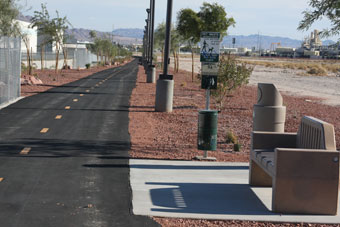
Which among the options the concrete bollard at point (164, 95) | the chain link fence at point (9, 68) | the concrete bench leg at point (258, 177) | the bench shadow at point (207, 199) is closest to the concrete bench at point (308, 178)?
the bench shadow at point (207, 199)

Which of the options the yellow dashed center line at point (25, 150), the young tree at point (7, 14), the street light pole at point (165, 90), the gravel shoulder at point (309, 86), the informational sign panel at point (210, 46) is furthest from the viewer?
the gravel shoulder at point (309, 86)

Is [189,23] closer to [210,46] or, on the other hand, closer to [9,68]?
[9,68]

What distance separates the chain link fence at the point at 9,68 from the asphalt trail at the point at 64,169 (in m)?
2.28

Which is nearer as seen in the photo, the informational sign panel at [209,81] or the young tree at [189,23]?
the informational sign panel at [209,81]

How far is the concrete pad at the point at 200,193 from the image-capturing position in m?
7.50

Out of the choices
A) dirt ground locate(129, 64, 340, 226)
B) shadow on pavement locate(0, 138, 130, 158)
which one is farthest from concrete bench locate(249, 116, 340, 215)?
shadow on pavement locate(0, 138, 130, 158)

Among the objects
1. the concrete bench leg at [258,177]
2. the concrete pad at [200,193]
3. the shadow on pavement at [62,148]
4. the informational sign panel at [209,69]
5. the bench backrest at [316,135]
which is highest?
the informational sign panel at [209,69]

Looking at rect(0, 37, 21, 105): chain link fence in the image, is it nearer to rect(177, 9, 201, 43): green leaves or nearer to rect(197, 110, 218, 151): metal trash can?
rect(197, 110, 218, 151): metal trash can

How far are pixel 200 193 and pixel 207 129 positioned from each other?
245 cm

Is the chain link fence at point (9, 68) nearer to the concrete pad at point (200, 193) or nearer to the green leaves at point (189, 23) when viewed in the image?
the concrete pad at point (200, 193)

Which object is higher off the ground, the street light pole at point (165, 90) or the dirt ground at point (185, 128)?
the street light pole at point (165, 90)

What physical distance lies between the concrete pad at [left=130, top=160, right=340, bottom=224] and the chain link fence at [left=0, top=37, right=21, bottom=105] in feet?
37.6

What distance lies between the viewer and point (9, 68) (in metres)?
21.5

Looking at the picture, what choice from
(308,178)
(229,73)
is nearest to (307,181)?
(308,178)
